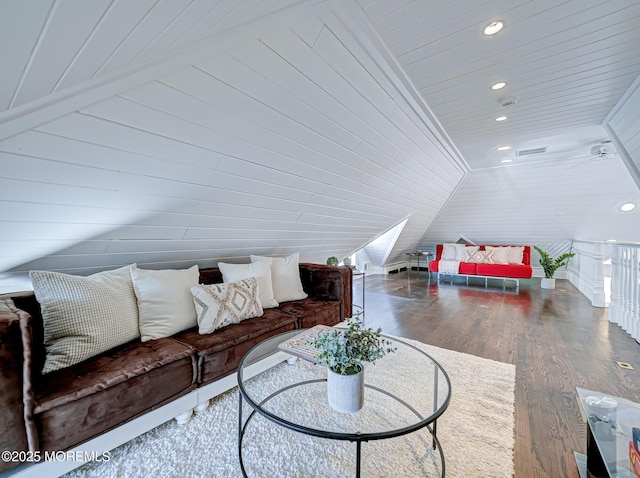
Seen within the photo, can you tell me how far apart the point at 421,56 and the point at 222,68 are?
1.14m

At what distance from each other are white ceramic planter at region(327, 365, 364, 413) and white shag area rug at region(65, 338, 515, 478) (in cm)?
32

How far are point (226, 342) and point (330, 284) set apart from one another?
1.26 metres

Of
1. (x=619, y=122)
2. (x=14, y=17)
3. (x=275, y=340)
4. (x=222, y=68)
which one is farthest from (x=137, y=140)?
(x=619, y=122)

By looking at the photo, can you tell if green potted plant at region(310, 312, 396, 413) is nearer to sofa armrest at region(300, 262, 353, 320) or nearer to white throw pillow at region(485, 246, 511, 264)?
sofa armrest at region(300, 262, 353, 320)

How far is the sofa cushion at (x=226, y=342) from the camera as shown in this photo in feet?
5.14

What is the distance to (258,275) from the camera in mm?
2369

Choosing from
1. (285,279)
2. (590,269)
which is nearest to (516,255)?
(590,269)

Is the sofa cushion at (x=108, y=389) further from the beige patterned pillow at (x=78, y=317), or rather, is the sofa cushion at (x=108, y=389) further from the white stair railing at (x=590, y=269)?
the white stair railing at (x=590, y=269)

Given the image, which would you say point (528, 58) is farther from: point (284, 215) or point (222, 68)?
point (284, 215)

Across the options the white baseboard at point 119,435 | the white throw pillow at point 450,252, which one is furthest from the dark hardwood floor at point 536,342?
the white baseboard at point 119,435

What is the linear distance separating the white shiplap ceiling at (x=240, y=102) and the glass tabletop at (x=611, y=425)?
1773 millimetres

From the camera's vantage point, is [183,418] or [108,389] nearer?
[108,389]

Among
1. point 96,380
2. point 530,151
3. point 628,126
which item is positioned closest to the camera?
point 96,380

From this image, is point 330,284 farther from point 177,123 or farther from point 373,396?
point 177,123
